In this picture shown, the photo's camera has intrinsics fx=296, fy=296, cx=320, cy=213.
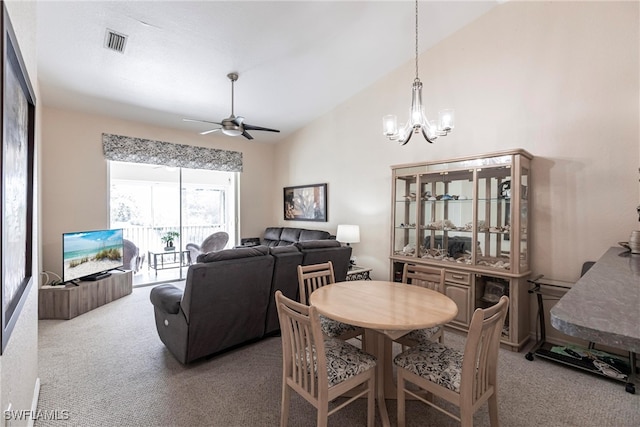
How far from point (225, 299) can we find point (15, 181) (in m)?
1.71

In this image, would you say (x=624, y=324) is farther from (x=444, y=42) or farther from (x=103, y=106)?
(x=103, y=106)

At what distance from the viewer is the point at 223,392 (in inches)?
89.5

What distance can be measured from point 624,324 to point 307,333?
1.23m

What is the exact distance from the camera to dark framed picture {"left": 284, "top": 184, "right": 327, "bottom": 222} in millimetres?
5793

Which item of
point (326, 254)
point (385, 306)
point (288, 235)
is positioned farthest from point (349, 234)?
point (385, 306)

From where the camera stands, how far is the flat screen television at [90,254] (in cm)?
381

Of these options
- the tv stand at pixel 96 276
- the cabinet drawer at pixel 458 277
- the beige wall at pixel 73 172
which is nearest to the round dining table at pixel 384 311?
the cabinet drawer at pixel 458 277

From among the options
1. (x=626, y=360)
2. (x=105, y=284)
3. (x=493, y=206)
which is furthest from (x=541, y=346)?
(x=105, y=284)

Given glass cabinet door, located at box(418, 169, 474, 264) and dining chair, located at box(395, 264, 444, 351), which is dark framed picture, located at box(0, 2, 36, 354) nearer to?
dining chair, located at box(395, 264, 444, 351)

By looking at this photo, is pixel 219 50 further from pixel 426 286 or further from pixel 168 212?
pixel 168 212

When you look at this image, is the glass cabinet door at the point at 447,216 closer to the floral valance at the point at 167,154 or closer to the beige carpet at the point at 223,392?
the beige carpet at the point at 223,392

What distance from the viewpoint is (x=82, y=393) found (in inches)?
88.2

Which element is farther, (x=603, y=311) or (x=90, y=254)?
(x=90, y=254)

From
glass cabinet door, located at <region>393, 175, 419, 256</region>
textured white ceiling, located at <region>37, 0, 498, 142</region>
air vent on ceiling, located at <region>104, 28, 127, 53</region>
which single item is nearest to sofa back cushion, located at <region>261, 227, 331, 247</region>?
glass cabinet door, located at <region>393, 175, 419, 256</region>
